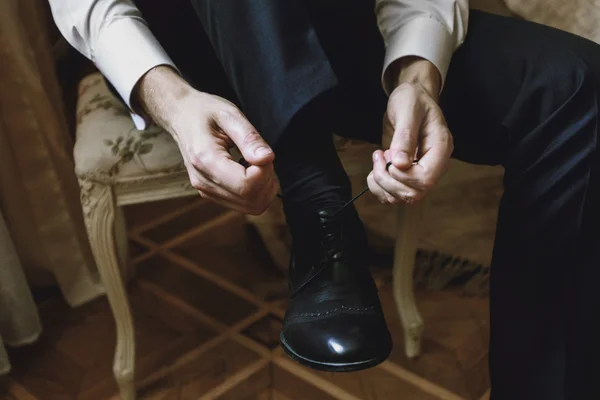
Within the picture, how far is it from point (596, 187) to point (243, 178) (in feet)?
1.11

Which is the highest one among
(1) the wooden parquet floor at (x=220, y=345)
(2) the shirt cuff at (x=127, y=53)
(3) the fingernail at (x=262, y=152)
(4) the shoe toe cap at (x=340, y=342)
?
(2) the shirt cuff at (x=127, y=53)

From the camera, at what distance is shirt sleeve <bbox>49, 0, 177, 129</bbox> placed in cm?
63

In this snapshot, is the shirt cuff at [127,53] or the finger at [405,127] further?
the shirt cuff at [127,53]

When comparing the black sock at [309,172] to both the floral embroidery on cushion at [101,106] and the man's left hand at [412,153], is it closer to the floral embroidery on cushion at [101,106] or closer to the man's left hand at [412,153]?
the man's left hand at [412,153]

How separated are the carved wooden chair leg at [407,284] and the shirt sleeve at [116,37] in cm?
45

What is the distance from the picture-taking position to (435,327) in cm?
104

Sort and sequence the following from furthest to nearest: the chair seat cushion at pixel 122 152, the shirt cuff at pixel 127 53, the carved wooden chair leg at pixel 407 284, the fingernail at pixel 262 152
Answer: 1. the carved wooden chair leg at pixel 407 284
2. the chair seat cushion at pixel 122 152
3. the shirt cuff at pixel 127 53
4. the fingernail at pixel 262 152

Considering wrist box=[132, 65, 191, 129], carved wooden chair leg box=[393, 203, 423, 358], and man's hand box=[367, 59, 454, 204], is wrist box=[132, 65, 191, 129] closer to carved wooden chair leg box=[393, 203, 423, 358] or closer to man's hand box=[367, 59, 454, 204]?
man's hand box=[367, 59, 454, 204]

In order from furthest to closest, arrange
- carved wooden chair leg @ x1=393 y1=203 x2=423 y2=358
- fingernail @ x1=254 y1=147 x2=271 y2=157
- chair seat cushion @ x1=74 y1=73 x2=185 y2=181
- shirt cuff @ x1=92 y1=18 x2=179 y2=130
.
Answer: carved wooden chair leg @ x1=393 y1=203 x2=423 y2=358, chair seat cushion @ x1=74 y1=73 x2=185 y2=181, shirt cuff @ x1=92 y1=18 x2=179 y2=130, fingernail @ x1=254 y1=147 x2=271 y2=157

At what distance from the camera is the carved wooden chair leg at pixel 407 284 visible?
91cm

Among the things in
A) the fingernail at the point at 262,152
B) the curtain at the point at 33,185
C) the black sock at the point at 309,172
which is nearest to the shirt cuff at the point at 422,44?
the black sock at the point at 309,172

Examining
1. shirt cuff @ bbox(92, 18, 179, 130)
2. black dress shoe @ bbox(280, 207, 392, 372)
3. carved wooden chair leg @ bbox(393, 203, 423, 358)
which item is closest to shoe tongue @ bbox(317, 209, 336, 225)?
black dress shoe @ bbox(280, 207, 392, 372)

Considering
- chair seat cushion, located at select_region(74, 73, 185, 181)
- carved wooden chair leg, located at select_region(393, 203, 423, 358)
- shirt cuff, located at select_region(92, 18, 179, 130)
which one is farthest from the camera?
carved wooden chair leg, located at select_region(393, 203, 423, 358)

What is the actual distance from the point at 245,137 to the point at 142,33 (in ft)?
0.67
